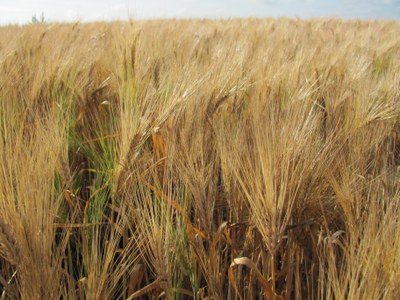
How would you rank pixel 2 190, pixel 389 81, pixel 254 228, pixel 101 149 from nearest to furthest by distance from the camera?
pixel 2 190 < pixel 254 228 < pixel 101 149 < pixel 389 81

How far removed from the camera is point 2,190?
0.73 metres

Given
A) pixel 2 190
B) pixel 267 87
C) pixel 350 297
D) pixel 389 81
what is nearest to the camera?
pixel 350 297

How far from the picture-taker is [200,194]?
872 millimetres

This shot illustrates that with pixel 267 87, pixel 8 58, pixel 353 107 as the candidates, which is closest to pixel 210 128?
pixel 267 87

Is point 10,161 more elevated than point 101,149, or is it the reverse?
point 10,161

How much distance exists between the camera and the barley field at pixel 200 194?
0.67m

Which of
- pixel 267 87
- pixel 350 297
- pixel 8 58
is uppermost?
pixel 8 58

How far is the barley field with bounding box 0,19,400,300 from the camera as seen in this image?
667 millimetres

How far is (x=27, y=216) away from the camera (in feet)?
2.15

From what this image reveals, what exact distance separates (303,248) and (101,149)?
0.72 metres

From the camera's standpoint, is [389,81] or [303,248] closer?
[303,248]

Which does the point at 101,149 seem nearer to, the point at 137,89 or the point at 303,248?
the point at 137,89

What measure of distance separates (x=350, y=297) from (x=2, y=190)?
2.00ft

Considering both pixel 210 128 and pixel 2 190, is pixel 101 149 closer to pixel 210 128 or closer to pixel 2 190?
Result: pixel 210 128
